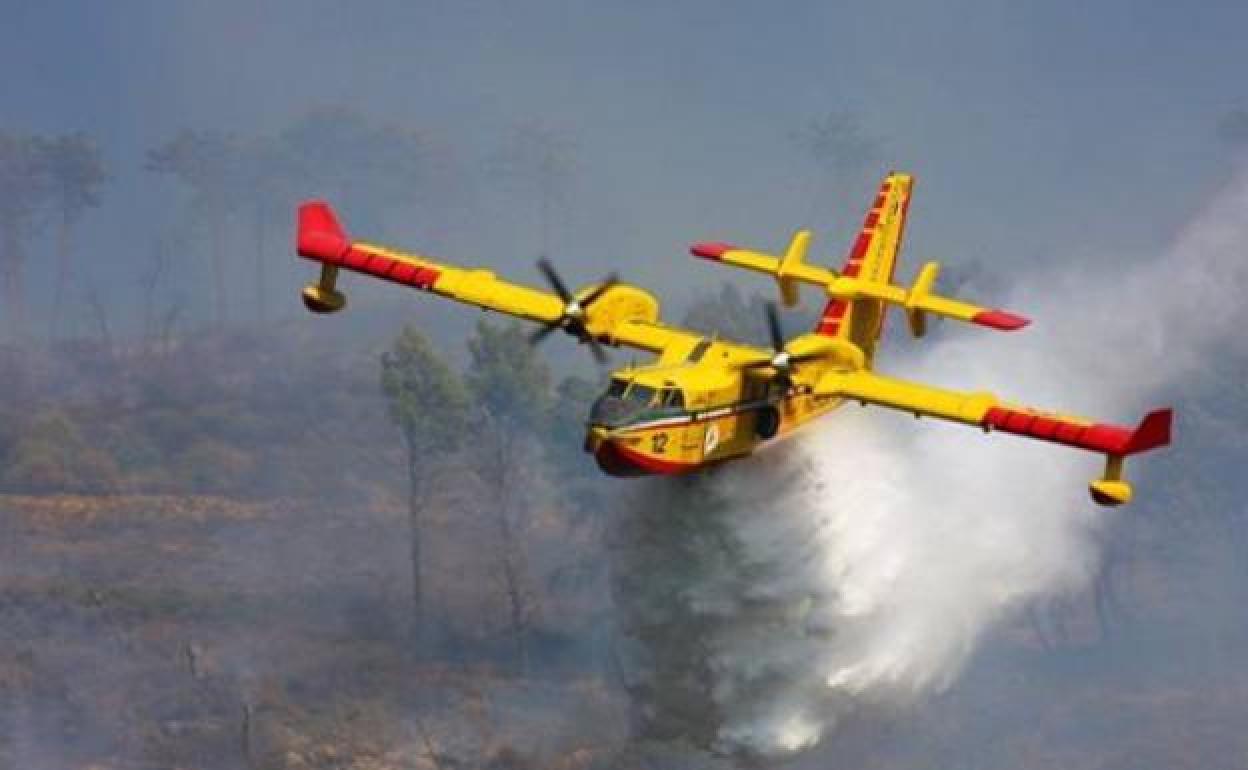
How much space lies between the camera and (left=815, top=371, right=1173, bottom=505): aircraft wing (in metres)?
49.5

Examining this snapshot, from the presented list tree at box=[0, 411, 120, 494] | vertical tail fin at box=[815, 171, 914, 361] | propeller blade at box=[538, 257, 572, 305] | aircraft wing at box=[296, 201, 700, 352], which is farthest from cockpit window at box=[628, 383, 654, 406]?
tree at box=[0, 411, 120, 494]

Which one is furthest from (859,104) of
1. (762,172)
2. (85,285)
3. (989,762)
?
(989,762)

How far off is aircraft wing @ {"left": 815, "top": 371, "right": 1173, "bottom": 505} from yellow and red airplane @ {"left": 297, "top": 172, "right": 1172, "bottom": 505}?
0.11 ft

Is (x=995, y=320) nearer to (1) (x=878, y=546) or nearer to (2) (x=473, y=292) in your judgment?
(1) (x=878, y=546)

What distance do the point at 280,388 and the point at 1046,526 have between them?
6238cm

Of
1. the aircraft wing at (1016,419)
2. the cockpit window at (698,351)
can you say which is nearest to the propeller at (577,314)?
the cockpit window at (698,351)

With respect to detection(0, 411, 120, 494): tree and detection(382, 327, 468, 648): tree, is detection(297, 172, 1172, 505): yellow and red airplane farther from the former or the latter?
detection(0, 411, 120, 494): tree

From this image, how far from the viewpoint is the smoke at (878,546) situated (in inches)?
2226

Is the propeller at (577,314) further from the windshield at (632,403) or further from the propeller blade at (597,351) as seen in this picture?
the windshield at (632,403)

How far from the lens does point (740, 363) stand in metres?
52.4

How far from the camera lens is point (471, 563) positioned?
9600 cm

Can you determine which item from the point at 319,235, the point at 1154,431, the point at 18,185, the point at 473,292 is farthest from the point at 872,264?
the point at 18,185

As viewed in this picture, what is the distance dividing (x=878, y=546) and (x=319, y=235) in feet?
55.0

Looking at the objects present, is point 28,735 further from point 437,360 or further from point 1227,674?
point 1227,674
